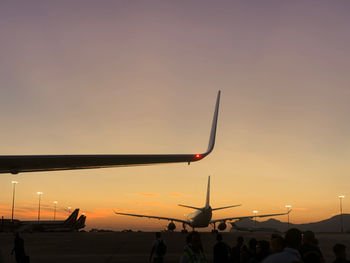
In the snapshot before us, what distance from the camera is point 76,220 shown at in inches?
3588

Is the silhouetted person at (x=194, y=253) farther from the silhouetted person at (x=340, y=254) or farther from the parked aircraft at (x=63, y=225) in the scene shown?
the parked aircraft at (x=63, y=225)

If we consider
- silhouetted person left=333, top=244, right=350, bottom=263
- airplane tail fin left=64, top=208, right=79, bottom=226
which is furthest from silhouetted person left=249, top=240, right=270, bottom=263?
airplane tail fin left=64, top=208, right=79, bottom=226

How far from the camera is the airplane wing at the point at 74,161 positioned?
6732 mm

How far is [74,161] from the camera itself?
7.04 m

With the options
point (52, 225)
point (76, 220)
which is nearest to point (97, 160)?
point (76, 220)

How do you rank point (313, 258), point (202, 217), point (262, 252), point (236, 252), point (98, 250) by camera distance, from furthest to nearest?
1. point (202, 217)
2. point (98, 250)
3. point (236, 252)
4. point (262, 252)
5. point (313, 258)

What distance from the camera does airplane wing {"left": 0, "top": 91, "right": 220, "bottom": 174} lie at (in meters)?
6.73

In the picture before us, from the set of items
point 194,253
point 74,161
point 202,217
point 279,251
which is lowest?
point 202,217

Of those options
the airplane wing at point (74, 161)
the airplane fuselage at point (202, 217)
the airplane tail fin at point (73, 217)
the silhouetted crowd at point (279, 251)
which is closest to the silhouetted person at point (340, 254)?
the silhouetted crowd at point (279, 251)

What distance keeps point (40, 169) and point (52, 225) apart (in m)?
98.0

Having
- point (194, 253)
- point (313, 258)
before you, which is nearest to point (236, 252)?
point (194, 253)

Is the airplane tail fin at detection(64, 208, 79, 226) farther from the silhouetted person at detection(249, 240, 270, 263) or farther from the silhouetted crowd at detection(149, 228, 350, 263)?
the silhouetted person at detection(249, 240, 270, 263)

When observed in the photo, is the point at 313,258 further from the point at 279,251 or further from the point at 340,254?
the point at 340,254

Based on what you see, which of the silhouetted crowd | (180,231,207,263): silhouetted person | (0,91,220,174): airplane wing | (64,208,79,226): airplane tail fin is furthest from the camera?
(64,208,79,226): airplane tail fin
